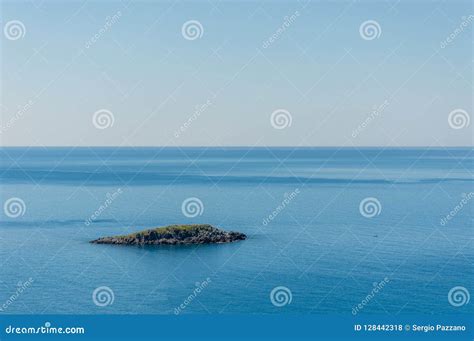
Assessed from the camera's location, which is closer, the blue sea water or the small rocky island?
the blue sea water

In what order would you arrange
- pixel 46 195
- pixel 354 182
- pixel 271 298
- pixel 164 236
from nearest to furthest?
pixel 271 298 < pixel 164 236 < pixel 46 195 < pixel 354 182

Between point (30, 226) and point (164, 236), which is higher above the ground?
point (30, 226)

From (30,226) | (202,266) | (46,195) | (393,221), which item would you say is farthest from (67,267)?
(46,195)

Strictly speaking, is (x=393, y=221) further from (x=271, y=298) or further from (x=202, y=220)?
(x=271, y=298)

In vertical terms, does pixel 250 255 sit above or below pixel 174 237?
below

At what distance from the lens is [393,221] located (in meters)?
45.1

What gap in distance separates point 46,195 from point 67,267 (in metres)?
35.3

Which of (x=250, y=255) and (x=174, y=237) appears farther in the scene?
(x=174, y=237)

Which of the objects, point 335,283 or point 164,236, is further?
point 164,236

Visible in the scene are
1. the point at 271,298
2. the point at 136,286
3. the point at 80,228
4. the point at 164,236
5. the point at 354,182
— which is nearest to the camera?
the point at 271,298

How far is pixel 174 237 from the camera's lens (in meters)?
39.6

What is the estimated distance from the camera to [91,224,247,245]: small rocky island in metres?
39.2

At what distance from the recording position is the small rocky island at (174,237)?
39156mm

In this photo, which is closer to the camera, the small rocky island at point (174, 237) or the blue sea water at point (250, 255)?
the blue sea water at point (250, 255)
